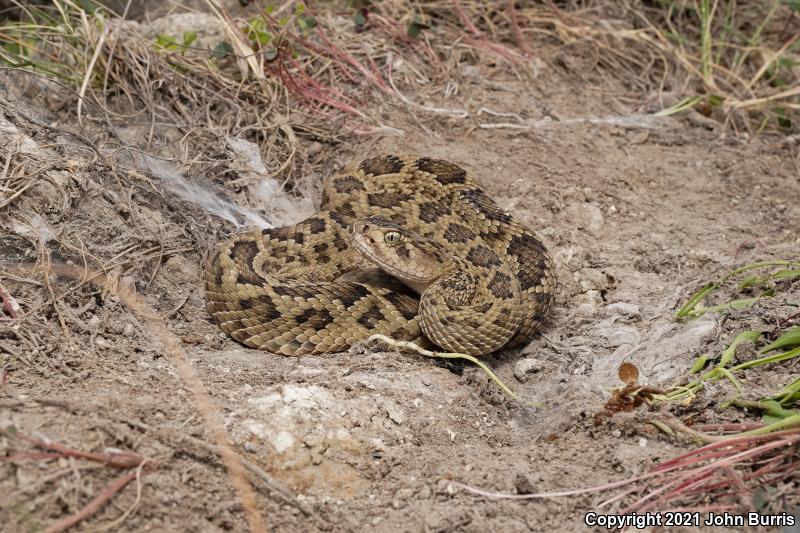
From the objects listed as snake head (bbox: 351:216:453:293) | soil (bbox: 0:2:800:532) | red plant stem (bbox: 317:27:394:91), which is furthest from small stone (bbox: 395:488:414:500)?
red plant stem (bbox: 317:27:394:91)

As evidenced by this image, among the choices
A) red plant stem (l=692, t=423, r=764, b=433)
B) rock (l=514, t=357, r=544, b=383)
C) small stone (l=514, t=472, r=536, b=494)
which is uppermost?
red plant stem (l=692, t=423, r=764, b=433)

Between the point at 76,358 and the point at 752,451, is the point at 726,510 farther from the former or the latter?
the point at 76,358

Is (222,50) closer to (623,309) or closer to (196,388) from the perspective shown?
(196,388)

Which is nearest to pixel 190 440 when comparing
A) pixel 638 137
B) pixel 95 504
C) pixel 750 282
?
pixel 95 504

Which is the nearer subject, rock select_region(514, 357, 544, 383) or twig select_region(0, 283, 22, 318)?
twig select_region(0, 283, 22, 318)

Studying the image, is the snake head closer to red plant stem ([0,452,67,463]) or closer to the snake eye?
the snake eye
